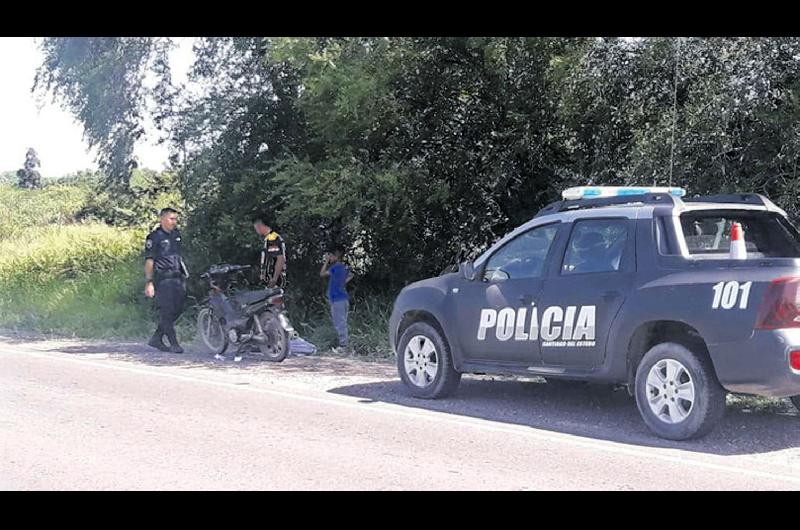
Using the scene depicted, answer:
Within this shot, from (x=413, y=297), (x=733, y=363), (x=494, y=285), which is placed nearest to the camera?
(x=733, y=363)

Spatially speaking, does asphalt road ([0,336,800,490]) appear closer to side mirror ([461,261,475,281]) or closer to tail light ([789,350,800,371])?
tail light ([789,350,800,371])

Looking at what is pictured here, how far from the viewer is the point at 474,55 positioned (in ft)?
45.8

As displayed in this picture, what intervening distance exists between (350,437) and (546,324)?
2027 millimetres

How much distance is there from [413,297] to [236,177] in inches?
285

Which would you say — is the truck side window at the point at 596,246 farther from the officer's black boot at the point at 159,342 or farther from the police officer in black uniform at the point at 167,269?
the officer's black boot at the point at 159,342

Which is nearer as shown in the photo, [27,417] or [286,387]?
[27,417]

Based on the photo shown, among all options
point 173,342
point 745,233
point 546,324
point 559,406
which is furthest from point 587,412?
point 173,342

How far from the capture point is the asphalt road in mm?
6000

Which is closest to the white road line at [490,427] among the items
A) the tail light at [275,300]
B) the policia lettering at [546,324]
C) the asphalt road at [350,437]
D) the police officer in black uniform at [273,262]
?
the asphalt road at [350,437]

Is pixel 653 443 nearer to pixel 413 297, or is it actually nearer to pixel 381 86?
pixel 413 297

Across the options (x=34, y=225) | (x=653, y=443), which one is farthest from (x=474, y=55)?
(x=34, y=225)

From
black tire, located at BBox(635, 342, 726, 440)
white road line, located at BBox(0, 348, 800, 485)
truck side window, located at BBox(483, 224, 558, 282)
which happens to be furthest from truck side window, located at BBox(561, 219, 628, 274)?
white road line, located at BBox(0, 348, 800, 485)

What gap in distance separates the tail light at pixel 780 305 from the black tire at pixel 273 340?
22.0ft

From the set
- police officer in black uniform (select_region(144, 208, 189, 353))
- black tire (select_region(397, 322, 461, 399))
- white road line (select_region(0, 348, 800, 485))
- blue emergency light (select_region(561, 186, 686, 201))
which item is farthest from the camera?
police officer in black uniform (select_region(144, 208, 189, 353))
